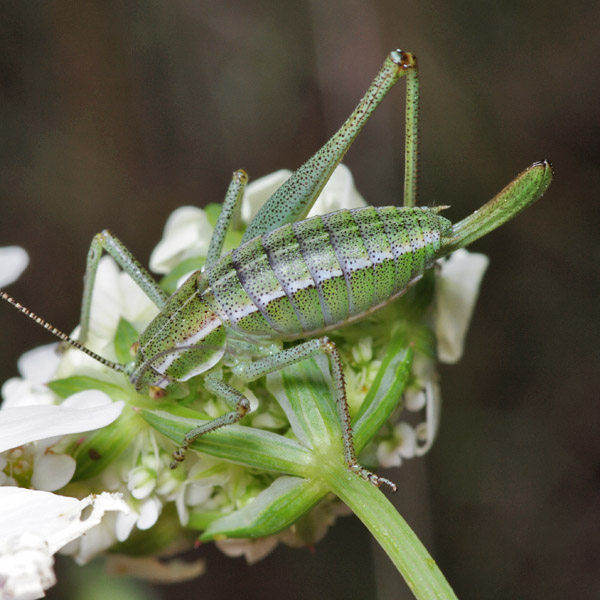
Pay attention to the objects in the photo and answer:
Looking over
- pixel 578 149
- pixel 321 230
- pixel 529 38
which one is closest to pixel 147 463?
pixel 321 230

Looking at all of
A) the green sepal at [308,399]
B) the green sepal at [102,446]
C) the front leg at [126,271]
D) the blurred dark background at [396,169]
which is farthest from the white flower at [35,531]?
the blurred dark background at [396,169]

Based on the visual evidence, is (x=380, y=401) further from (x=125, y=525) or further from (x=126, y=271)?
(x=126, y=271)

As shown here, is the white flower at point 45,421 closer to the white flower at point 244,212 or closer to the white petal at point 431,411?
the white flower at point 244,212

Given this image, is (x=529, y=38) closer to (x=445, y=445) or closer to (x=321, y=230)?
(x=445, y=445)

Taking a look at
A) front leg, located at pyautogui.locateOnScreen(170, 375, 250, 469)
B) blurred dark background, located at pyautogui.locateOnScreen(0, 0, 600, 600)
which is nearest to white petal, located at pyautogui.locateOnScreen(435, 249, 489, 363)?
front leg, located at pyautogui.locateOnScreen(170, 375, 250, 469)

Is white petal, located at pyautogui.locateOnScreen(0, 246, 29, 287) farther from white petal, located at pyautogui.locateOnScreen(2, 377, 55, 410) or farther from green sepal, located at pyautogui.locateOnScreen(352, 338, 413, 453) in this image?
green sepal, located at pyautogui.locateOnScreen(352, 338, 413, 453)
